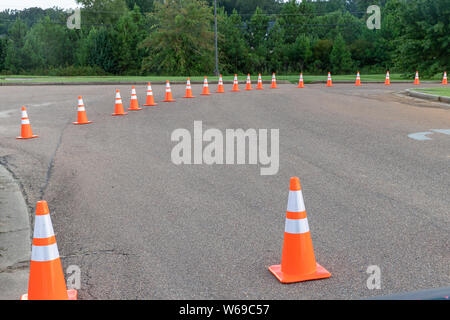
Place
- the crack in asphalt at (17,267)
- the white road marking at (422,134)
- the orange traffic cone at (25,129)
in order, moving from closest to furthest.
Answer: the crack in asphalt at (17,267), the white road marking at (422,134), the orange traffic cone at (25,129)

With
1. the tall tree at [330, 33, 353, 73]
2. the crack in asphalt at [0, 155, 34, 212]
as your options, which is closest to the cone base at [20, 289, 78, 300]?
the crack in asphalt at [0, 155, 34, 212]

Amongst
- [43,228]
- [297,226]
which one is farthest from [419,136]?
[43,228]

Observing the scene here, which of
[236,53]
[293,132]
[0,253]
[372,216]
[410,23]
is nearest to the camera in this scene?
[0,253]

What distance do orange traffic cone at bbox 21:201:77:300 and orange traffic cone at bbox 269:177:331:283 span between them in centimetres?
166

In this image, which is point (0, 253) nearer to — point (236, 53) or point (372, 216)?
point (372, 216)

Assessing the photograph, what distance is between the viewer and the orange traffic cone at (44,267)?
372 cm

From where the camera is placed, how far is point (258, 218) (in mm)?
5852

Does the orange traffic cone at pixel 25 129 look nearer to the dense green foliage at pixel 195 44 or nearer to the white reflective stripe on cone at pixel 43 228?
the white reflective stripe on cone at pixel 43 228

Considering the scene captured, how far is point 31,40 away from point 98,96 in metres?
51.2

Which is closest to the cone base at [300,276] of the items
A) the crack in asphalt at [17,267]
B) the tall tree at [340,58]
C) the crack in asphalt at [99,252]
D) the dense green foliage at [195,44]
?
the crack in asphalt at [99,252]

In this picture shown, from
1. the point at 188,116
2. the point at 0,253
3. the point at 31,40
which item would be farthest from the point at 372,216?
the point at 31,40

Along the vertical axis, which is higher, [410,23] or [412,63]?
[410,23]

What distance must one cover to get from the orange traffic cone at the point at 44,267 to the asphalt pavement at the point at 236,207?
379 millimetres

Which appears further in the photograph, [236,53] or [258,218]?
[236,53]
